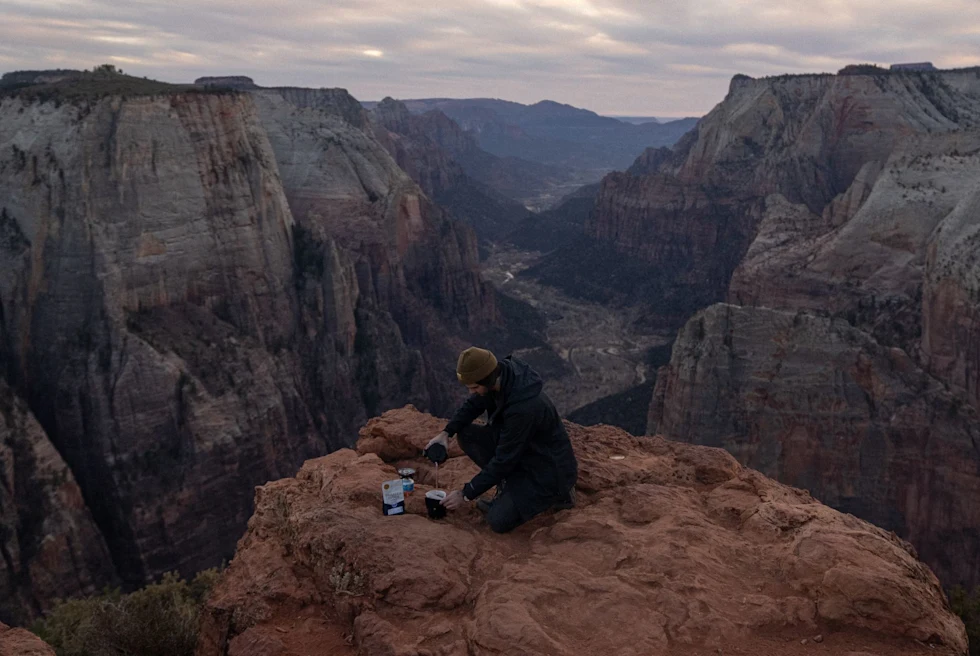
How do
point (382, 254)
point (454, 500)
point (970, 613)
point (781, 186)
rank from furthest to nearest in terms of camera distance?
point (781, 186), point (382, 254), point (970, 613), point (454, 500)

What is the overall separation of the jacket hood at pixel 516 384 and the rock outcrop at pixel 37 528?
2108 cm

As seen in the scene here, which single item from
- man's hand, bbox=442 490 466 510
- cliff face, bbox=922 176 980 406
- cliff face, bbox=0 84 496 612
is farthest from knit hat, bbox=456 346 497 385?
cliff face, bbox=922 176 980 406

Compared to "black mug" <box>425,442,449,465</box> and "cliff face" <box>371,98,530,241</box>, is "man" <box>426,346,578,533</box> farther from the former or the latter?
"cliff face" <box>371,98,530,241</box>

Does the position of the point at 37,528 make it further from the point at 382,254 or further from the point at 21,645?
the point at 382,254

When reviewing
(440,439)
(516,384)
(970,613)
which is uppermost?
(516,384)

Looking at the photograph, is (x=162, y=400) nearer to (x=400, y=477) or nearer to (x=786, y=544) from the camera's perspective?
(x=400, y=477)

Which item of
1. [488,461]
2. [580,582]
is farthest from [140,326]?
[580,582]

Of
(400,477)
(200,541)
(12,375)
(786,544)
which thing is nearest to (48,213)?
(12,375)

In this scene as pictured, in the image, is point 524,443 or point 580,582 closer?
point 580,582

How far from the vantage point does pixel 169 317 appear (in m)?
30.6

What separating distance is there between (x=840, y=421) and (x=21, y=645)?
24.2 meters

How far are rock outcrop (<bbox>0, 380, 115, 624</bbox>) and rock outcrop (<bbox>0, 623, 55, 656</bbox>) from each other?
16.9 m

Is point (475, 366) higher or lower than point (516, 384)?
higher

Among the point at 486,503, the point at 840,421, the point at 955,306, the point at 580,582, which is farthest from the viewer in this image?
the point at 955,306
